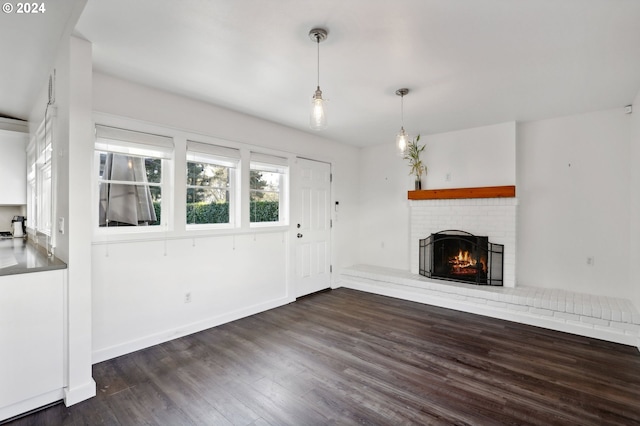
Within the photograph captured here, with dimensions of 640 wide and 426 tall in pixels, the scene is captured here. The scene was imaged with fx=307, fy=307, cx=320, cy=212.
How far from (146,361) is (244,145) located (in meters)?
2.58

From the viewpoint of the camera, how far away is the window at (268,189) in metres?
4.17

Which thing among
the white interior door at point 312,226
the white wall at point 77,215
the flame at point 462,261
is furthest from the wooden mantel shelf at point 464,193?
the white wall at point 77,215

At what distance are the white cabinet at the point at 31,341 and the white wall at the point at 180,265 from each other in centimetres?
58

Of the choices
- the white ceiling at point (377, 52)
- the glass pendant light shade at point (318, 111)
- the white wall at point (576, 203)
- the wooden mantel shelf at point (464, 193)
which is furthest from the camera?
the wooden mantel shelf at point (464, 193)

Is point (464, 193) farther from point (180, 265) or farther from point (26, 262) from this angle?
point (26, 262)

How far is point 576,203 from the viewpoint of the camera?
403cm

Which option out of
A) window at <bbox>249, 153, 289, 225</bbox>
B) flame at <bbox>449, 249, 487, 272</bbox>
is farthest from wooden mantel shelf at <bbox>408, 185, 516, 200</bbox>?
window at <bbox>249, 153, 289, 225</bbox>

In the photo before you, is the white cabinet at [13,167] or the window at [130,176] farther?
the white cabinet at [13,167]

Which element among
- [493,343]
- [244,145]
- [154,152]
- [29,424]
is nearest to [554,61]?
[493,343]

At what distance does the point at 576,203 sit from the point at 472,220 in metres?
1.25

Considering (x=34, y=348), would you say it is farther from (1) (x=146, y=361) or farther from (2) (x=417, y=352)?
(2) (x=417, y=352)

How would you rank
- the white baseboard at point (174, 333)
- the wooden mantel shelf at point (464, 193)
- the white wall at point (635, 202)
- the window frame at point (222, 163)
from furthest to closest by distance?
the wooden mantel shelf at point (464, 193)
the window frame at point (222, 163)
the white wall at point (635, 202)
the white baseboard at point (174, 333)

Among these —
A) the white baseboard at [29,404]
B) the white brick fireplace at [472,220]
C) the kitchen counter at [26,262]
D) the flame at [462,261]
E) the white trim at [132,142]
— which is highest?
the white trim at [132,142]

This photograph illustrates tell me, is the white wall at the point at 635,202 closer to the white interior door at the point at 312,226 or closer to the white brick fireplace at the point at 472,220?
the white brick fireplace at the point at 472,220
